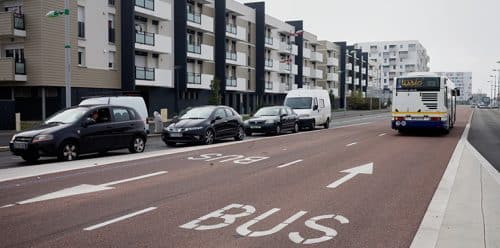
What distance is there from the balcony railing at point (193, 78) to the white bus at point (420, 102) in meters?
25.3

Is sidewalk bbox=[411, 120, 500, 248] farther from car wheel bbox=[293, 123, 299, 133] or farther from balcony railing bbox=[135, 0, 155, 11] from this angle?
balcony railing bbox=[135, 0, 155, 11]

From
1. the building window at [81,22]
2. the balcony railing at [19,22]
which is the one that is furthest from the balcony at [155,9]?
the balcony railing at [19,22]

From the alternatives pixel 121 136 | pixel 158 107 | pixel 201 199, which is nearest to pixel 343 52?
pixel 158 107

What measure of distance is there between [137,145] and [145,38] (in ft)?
82.8

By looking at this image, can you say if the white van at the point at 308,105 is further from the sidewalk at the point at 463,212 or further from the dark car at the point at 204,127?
the sidewalk at the point at 463,212

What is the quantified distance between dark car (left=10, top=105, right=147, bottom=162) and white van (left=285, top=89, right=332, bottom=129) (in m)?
14.3

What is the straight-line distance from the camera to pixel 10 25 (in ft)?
99.9

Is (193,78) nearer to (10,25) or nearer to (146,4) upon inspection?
(146,4)

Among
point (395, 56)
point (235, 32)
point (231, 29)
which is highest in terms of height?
point (395, 56)

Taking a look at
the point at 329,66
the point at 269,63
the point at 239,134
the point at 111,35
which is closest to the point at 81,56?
the point at 111,35

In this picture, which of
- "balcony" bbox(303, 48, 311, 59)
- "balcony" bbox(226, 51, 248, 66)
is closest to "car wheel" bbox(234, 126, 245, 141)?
"balcony" bbox(226, 51, 248, 66)

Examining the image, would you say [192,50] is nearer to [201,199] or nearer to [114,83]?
[114,83]

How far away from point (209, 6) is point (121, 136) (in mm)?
38561

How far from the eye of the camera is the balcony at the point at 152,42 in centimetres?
3872
